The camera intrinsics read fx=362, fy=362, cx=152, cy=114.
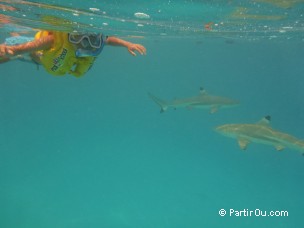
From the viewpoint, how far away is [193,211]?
30.3 m

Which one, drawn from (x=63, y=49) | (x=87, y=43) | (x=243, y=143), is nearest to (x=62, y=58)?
(x=63, y=49)

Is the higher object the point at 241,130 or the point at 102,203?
the point at 241,130

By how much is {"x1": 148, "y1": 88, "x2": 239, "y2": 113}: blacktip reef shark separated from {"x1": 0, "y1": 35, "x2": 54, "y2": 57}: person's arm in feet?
42.5

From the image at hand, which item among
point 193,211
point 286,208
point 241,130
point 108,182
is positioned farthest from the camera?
point 108,182

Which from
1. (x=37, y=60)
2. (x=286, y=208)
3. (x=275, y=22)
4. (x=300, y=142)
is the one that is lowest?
(x=286, y=208)

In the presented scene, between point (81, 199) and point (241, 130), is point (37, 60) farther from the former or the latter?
point (81, 199)

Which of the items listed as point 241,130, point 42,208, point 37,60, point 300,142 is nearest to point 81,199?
point 42,208

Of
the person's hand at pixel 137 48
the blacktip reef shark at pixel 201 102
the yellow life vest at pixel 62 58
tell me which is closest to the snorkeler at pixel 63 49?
the yellow life vest at pixel 62 58

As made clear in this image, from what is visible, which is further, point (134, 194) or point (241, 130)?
point (134, 194)

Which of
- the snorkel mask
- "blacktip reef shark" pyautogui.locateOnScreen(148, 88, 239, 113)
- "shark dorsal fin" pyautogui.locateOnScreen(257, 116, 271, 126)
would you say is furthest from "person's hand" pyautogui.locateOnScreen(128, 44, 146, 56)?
"blacktip reef shark" pyautogui.locateOnScreen(148, 88, 239, 113)

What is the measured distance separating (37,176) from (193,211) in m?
15.6

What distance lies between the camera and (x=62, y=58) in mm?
7652

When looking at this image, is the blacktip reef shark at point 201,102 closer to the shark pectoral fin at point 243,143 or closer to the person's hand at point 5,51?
the shark pectoral fin at point 243,143

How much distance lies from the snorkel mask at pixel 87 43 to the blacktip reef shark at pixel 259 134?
10.9m
